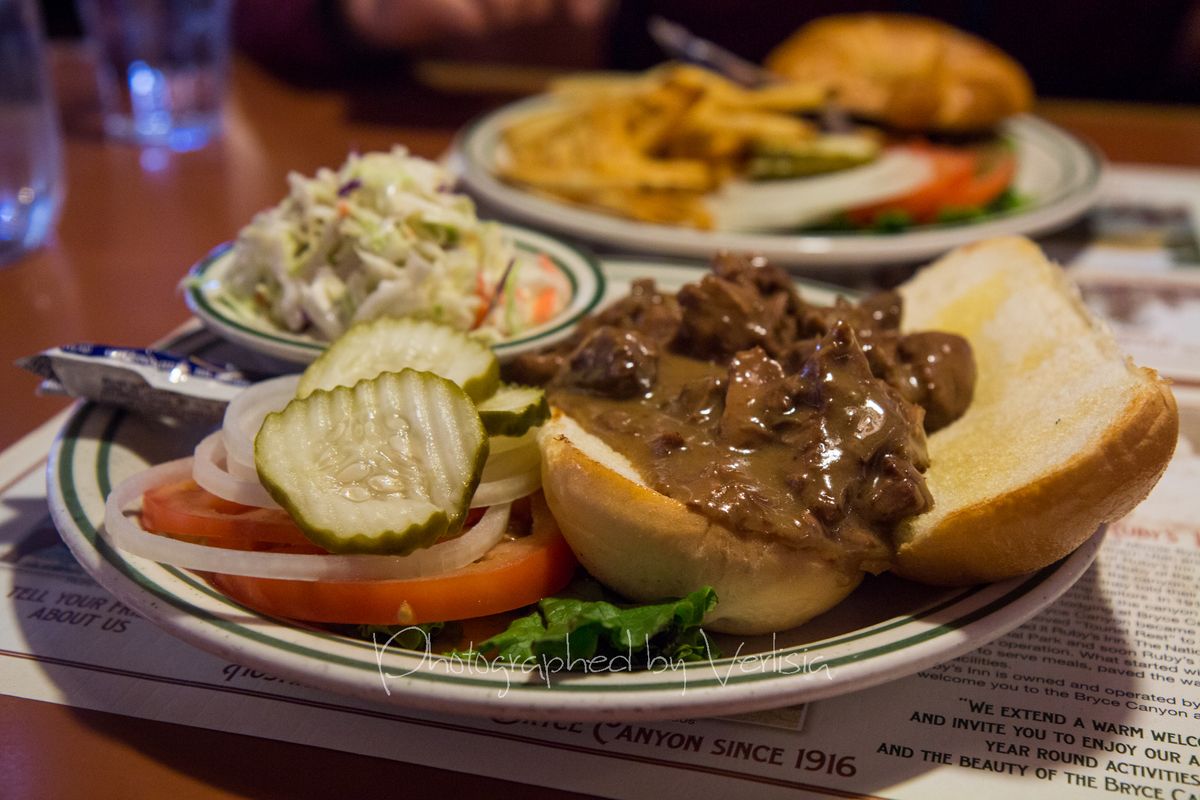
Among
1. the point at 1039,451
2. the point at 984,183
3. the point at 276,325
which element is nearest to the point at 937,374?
the point at 1039,451

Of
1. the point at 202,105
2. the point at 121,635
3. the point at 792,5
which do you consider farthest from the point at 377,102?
the point at 121,635

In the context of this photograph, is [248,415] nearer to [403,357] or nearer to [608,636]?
[403,357]

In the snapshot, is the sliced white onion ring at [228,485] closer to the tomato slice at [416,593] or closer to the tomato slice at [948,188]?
the tomato slice at [416,593]

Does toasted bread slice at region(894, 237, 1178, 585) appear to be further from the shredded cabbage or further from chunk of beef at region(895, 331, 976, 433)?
the shredded cabbage

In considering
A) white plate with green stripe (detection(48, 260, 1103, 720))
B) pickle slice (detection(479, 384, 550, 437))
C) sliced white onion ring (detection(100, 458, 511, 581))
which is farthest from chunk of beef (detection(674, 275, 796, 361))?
sliced white onion ring (detection(100, 458, 511, 581))

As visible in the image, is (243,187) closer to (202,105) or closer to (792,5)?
(202,105)

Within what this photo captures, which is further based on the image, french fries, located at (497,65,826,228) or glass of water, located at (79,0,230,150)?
glass of water, located at (79,0,230,150)

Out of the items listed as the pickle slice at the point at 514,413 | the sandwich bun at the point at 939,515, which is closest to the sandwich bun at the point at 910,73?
the sandwich bun at the point at 939,515
